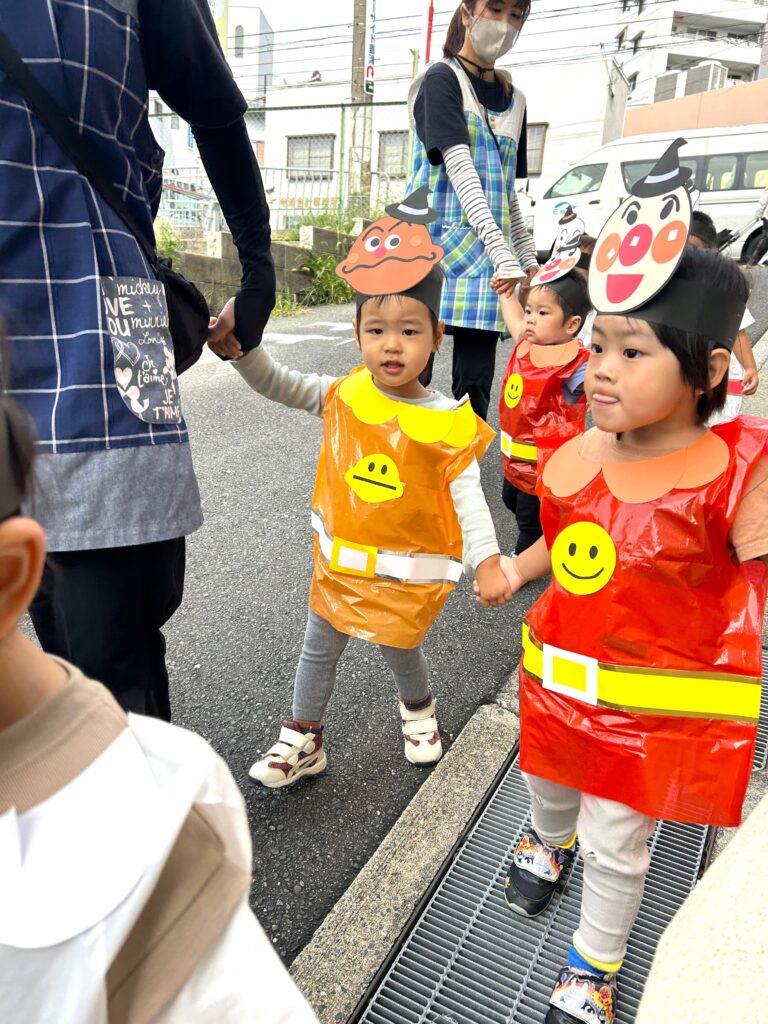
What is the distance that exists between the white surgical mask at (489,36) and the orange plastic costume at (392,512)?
164 cm

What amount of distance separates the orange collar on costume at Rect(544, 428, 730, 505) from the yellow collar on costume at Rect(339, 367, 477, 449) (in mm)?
375

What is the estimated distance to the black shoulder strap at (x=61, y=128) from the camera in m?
1.14

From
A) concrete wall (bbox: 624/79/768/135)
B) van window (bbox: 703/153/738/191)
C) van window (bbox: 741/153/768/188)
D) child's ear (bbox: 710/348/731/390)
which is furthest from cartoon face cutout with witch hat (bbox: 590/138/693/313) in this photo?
concrete wall (bbox: 624/79/768/135)

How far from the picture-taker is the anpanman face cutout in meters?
1.83

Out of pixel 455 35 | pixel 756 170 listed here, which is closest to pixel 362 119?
pixel 756 170

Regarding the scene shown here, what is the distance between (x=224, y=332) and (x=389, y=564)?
673 mm

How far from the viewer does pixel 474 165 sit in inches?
113

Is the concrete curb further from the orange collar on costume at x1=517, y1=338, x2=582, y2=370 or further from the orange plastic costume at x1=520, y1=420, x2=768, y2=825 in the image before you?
the orange collar on costume at x1=517, y1=338, x2=582, y2=370

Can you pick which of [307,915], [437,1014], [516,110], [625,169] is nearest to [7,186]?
[307,915]

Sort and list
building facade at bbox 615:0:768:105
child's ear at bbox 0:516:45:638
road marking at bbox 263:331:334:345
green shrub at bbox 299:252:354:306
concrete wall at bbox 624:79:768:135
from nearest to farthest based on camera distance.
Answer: child's ear at bbox 0:516:45:638, road marking at bbox 263:331:334:345, green shrub at bbox 299:252:354:306, concrete wall at bbox 624:79:768:135, building facade at bbox 615:0:768:105

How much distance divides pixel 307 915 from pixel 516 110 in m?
2.90

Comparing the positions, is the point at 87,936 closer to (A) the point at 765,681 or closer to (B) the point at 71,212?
(B) the point at 71,212

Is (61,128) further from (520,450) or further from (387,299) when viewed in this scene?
(520,450)

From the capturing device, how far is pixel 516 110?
3.01 meters
